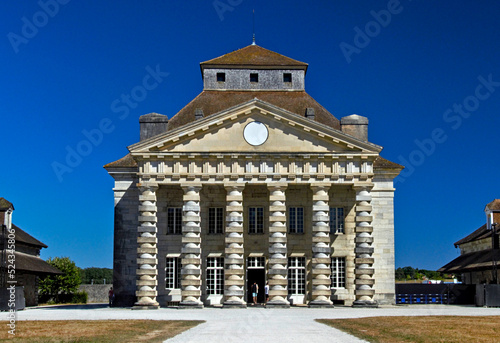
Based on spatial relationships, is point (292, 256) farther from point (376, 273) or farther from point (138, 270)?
point (138, 270)

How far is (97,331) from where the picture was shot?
952 inches

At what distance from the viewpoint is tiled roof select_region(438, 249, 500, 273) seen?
4833cm

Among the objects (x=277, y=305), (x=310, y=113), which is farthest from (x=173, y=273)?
(x=310, y=113)

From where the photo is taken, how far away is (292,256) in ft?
149

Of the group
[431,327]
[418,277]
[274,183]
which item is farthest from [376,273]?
[418,277]

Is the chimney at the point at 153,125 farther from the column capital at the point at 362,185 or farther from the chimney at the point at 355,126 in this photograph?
the column capital at the point at 362,185

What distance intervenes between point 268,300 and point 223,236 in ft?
17.3

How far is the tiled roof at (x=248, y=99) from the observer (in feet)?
164

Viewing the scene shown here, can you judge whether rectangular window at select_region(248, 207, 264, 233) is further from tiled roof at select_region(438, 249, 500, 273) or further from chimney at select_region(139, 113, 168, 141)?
tiled roof at select_region(438, 249, 500, 273)

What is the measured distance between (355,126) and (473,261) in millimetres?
13759

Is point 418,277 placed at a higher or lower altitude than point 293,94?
lower

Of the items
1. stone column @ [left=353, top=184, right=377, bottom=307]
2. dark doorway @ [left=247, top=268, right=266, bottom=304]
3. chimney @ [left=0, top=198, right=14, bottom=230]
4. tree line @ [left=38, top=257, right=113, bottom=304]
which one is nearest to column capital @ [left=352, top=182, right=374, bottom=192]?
stone column @ [left=353, top=184, right=377, bottom=307]

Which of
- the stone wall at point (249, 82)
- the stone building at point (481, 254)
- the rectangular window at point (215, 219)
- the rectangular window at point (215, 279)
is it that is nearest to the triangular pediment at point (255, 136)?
the rectangular window at point (215, 219)

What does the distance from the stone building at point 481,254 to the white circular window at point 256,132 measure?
53.8ft
